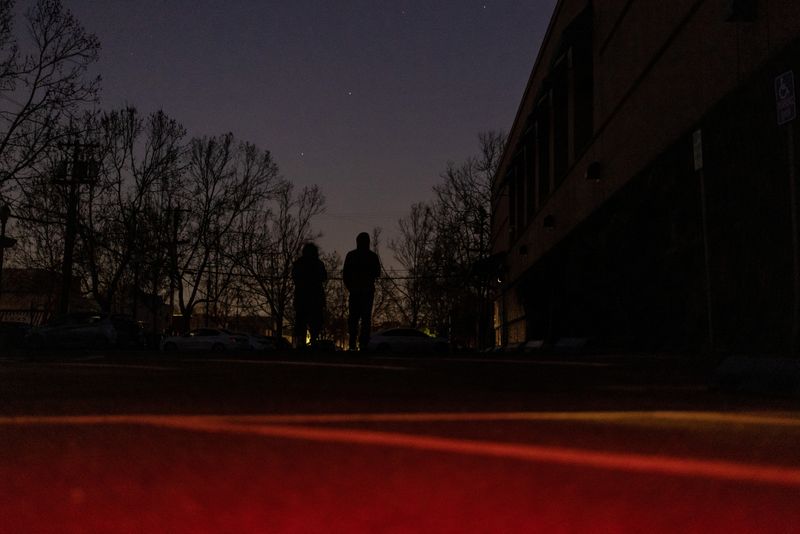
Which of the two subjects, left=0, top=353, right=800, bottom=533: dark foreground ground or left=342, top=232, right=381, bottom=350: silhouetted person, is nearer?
left=0, top=353, right=800, bottom=533: dark foreground ground

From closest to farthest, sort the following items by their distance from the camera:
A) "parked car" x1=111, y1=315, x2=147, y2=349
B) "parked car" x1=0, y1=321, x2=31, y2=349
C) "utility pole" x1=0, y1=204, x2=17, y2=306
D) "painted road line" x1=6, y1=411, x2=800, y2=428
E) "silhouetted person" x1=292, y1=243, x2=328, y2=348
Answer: "painted road line" x1=6, y1=411, x2=800, y2=428 < "silhouetted person" x1=292, y1=243, x2=328, y2=348 < "utility pole" x1=0, y1=204, x2=17, y2=306 < "parked car" x1=111, y1=315, x2=147, y2=349 < "parked car" x1=0, y1=321, x2=31, y2=349

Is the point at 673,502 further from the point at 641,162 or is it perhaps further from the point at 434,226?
the point at 434,226

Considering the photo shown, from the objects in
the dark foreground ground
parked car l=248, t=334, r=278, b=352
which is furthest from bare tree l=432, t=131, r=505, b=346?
the dark foreground ground

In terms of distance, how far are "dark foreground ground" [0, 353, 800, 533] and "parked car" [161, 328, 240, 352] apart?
114 ft

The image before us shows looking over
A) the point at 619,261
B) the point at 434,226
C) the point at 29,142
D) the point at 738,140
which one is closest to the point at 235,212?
the point at 434,226

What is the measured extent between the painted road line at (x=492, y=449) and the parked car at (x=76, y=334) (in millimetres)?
27680

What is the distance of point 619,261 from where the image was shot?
53.3 ft

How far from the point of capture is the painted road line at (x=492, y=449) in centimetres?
233

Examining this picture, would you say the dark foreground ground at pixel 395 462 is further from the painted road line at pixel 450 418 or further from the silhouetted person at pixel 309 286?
the silhouetted person at pixel 309 286

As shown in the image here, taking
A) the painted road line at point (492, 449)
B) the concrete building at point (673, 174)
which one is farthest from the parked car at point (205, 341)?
the painted road line at point (492, 449)

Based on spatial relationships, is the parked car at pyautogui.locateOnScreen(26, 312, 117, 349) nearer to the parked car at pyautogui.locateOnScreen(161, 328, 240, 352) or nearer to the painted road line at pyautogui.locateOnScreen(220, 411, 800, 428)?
the parked car at pyautogui.locateOnScreen(161, 328, 240, 352)

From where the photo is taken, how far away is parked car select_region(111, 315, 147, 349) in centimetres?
3053

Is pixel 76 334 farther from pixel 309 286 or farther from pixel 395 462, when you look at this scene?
pixel 395 462

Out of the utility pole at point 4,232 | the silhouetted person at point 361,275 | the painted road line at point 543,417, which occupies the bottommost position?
the painted road line at point 543,417
